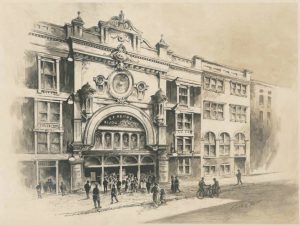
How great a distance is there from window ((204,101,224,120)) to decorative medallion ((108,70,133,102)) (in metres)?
1.81

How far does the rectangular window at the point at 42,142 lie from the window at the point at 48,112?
0.76ft

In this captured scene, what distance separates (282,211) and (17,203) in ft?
16.8

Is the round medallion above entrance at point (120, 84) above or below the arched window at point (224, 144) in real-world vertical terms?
above

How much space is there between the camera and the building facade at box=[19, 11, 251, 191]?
690 cm

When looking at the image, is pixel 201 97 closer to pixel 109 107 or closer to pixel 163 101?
pixel 163 101

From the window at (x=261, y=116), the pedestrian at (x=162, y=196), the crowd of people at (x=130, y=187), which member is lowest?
the pedestrian at (x=162, y=196)

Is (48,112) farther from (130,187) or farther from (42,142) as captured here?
(130,187)

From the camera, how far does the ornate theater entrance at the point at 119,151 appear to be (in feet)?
24.2

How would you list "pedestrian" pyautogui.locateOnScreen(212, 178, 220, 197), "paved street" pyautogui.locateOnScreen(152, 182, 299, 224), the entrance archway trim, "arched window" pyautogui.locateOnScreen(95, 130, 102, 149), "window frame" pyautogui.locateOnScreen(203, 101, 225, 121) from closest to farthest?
the entrance archway trim, "arched window" pyautogui.locateOnScreen(95, 130, 102, 149), "paved street" pyautogui.locateOnScreen(152, 182, 299, 224), "pedestrian" pyautogui.locateOnScreen(212, 178, 220, 197), "window frame" pyautogui.locateOnScreen(203, 101, 225, 121)

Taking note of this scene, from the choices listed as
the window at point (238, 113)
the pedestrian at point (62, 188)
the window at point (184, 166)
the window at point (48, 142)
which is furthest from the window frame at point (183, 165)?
the window at point (48, 142)

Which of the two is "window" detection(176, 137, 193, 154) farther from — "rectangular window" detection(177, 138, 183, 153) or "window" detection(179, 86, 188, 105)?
"window" detection(179, 86, 188, 105)

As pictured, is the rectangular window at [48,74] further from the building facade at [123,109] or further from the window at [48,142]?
the window at [48,142]

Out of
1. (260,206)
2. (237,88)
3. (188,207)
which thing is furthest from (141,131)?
(260,206)

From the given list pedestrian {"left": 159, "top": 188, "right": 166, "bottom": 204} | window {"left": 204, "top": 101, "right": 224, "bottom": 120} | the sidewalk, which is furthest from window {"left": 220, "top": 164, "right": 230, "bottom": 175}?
pedestrian {"left": 159, "top": 188, "right": 166, "bottom": 204}
